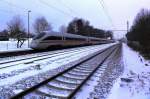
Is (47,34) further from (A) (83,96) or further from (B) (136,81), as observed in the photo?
(A) (83,96)

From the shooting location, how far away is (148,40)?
1965 inches

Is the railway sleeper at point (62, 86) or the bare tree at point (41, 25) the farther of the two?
the bare tree at point (41, 25)

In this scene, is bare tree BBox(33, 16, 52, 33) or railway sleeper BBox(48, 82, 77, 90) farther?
bare tree BBox(33, 16, 52, 33)

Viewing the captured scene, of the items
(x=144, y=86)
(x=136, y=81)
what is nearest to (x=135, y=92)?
(x=144, y=86)

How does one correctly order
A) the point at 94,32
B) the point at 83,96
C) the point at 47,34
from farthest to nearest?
the point at 94,32 → the point at 47,34 → the point at 83,96

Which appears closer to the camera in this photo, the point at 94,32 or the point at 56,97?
the point at 56,97

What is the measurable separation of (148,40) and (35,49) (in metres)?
21.9

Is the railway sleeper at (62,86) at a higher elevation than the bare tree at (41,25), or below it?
below

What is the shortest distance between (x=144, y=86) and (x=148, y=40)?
40248mm

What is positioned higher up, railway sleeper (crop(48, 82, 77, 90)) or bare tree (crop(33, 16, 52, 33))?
bare tree (crop(33, 16, 52, 33))

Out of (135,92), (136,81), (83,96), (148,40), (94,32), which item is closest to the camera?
(83,96)

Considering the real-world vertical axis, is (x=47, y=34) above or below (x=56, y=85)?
above

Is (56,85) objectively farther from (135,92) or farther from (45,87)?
(135,92)

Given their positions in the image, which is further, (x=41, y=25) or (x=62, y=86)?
(x=41, y=25)
